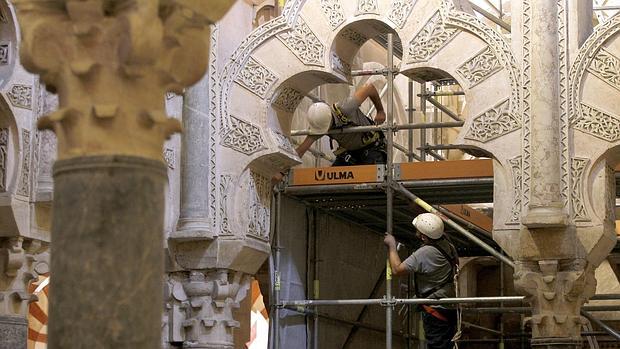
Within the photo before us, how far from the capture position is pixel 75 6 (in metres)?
4.09

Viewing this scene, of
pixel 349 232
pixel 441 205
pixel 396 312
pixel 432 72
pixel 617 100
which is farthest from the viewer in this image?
pixel 396 312

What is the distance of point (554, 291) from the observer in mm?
9531

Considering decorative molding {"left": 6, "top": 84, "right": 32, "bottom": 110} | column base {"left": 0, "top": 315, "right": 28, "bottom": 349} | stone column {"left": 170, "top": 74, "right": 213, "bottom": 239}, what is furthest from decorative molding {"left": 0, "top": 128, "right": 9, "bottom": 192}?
stone column {"left": 170, "top": 74, "right": 213, "bottom": 239}

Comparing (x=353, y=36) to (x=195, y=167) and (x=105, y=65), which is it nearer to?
(x=195, y=167)

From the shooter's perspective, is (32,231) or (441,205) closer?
(32,231)

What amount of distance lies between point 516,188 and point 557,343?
1152 mm

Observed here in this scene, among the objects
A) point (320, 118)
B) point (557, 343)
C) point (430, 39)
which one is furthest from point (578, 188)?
point (320, 118)

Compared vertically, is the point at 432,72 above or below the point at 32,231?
above

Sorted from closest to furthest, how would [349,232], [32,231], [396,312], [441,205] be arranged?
1. [32,231]
2. [441,205]
3. [349,232]
4. [396,312]

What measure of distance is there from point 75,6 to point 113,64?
211 mm

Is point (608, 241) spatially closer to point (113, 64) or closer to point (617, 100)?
point (617, 100)

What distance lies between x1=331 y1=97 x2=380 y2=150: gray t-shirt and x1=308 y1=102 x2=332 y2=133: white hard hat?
0.71ft

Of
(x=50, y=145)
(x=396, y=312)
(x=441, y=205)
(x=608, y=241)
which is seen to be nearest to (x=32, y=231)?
(x=50, y=145)

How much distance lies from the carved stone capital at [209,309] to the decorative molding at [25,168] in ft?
6.59
